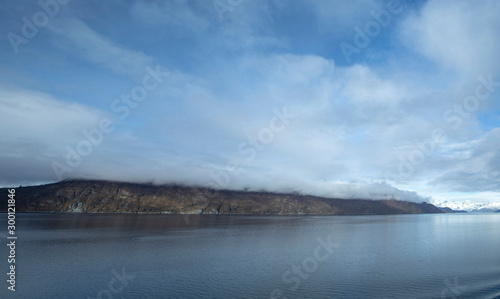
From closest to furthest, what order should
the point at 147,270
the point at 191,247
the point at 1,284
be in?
the point at 1,284, the point at 147,270, the point at 191,247

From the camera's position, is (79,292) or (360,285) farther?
(360,285)

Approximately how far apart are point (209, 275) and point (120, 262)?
2301 cm

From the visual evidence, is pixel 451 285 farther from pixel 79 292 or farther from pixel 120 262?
pixel 120 262

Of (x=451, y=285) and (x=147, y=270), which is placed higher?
(x=451, y=285)

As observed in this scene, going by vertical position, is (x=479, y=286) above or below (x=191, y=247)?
above

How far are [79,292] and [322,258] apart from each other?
166 feet

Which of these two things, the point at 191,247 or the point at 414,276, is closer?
the point at 414,276

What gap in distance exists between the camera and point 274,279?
47188mm

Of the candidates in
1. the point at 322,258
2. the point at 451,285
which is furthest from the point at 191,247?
the point at 451,285

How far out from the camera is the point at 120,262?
192ft

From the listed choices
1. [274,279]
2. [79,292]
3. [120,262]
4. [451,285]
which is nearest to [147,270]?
[120,262]

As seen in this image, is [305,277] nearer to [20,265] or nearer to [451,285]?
[451,285]

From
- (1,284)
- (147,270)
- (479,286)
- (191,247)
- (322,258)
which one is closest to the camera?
(1,284)

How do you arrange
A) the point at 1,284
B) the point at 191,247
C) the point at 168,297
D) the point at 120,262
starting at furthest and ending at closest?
the point at 191,247
the point at 120,262
the point at 1,284
the point at 168,297
